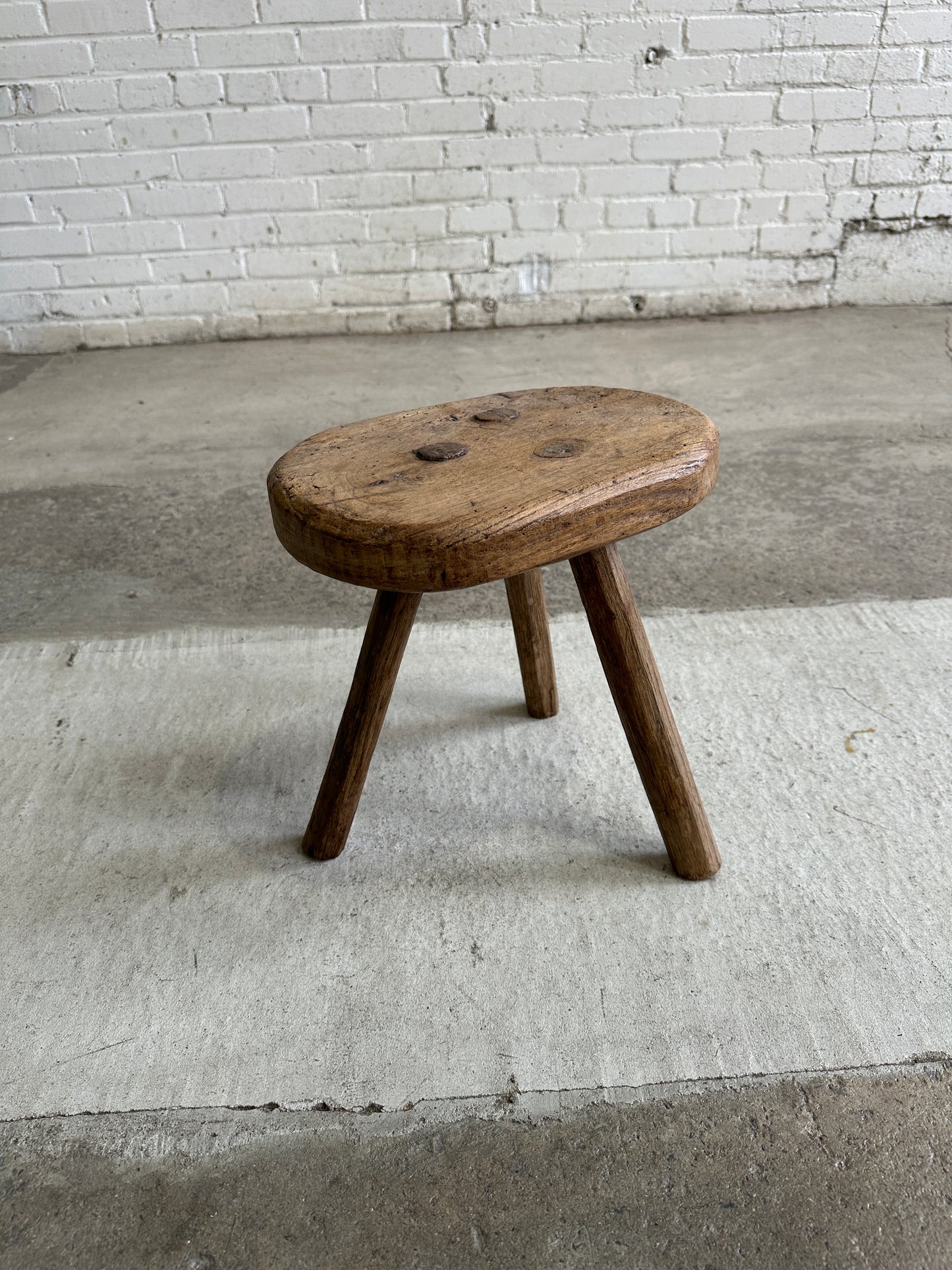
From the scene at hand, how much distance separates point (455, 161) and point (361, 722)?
2644 millimetres

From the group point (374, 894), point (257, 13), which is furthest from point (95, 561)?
point (257, 13)

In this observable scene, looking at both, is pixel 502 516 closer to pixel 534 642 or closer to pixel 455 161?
pixel 534 642

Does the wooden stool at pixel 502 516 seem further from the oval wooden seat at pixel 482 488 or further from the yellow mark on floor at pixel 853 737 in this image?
the yellow mark on floor at pixel 853 737

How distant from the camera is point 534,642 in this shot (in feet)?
4.68

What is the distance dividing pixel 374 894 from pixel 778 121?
10.1 feet

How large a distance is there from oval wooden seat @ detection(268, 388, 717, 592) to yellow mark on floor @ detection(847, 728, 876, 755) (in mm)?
504

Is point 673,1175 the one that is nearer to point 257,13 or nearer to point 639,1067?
point 639,1067

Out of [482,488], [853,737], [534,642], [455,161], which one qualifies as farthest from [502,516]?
[455,161]

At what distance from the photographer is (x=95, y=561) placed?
207 centimetres

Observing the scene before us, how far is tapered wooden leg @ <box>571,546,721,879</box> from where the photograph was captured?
3.65ft

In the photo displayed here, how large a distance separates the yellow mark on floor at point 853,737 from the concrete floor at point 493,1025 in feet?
0.07

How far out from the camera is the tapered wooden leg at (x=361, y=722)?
1.14 meters

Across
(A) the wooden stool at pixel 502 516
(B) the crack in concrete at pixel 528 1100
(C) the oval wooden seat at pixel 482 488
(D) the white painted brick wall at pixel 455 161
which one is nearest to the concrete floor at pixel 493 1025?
(B) the crack in concrete at pixel 528 1100

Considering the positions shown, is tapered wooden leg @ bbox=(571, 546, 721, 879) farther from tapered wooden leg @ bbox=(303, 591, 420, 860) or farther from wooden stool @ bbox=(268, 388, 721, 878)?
tapered wooden leg @ bbox=(303, 591, 420, 860)
